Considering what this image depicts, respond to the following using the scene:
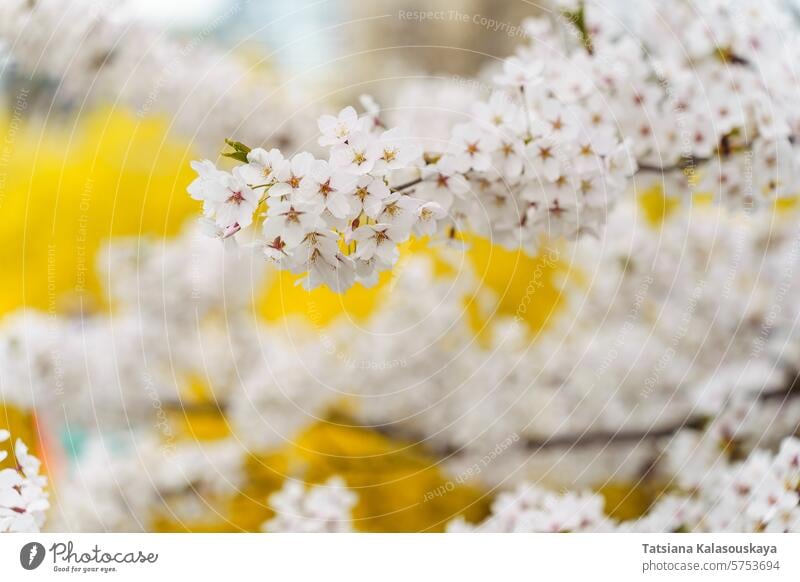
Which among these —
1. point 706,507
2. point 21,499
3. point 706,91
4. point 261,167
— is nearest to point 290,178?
point 261,167

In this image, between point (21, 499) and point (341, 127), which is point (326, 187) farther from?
point (21, 499)

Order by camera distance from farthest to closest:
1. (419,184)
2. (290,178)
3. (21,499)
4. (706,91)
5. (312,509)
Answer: (312,509), (706,91), (21,499), (419,184), (290,178)

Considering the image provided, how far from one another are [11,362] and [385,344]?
775 millimetres

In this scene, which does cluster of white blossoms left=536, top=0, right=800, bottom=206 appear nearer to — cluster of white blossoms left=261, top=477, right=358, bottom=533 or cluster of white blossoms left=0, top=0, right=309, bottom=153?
cluster of white blossoms left=0, top=0, right=309, bottom=153

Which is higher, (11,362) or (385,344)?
(385,344)

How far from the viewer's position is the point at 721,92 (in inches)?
41.7

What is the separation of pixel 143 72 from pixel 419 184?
80cm

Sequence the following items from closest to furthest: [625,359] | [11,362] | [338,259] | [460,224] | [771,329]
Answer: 1. [338,259]
2. [460,224]
3. [11,362]
4. [771,329]
5. [625,359]

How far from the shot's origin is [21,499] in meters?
0.92

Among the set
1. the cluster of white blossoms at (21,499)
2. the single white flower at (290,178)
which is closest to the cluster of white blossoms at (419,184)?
the single white flower at (290,178)
